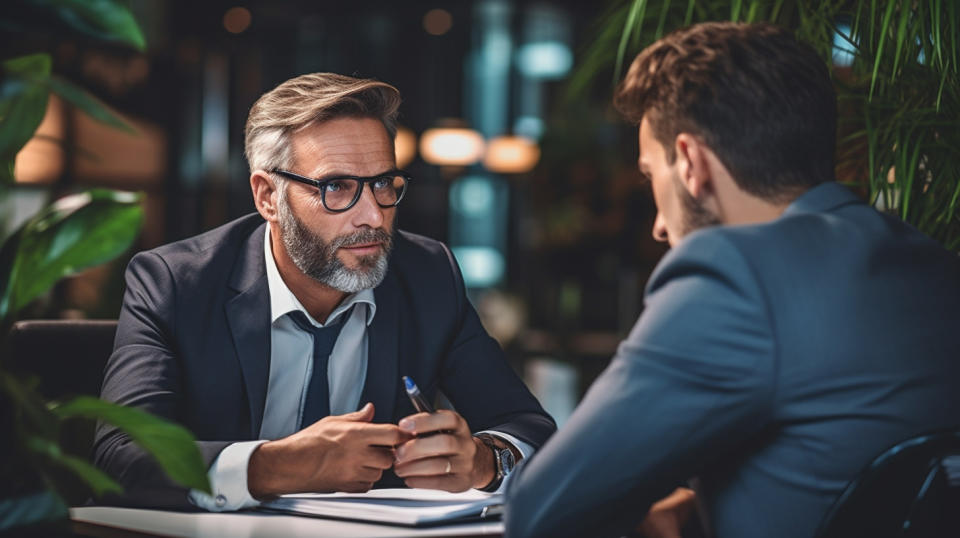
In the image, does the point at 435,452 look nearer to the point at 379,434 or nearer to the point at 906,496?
the point at 379,434

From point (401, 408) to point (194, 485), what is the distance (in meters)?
1.19

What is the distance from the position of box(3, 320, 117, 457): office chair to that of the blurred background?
1.02m

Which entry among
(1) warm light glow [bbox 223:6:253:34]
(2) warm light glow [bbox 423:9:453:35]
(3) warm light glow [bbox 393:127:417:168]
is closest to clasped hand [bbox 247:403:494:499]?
(1) warm light glow [bbox 223:6:253:34]

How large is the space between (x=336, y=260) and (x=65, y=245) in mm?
1093

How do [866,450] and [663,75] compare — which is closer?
[866,450]

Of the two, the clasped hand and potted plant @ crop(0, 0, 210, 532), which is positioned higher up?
potted plant @ crop(0, 0, 210, 532)

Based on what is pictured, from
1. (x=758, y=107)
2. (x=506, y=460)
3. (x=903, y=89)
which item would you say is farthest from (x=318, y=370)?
(x=903, y=89)

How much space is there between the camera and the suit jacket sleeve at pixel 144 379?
1.40m

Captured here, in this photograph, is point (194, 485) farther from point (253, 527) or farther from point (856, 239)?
point (856, 239)

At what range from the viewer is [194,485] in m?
0.83

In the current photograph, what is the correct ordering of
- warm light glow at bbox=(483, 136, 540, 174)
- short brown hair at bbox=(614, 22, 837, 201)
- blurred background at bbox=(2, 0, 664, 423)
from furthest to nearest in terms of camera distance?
warm light glow at bbox=(483, 136, 540, 174), blurred background at bbox=(2, 0, 664, 423), short brown hair at bbox=(614, 22, 837, 201)

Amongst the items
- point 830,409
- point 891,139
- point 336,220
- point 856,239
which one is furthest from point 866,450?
point 336,220

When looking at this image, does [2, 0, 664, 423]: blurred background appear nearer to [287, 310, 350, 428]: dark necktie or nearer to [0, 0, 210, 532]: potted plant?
[0, 0, 210, 532]: potted plant

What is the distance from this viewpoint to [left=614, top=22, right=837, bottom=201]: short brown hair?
3.98 ft
